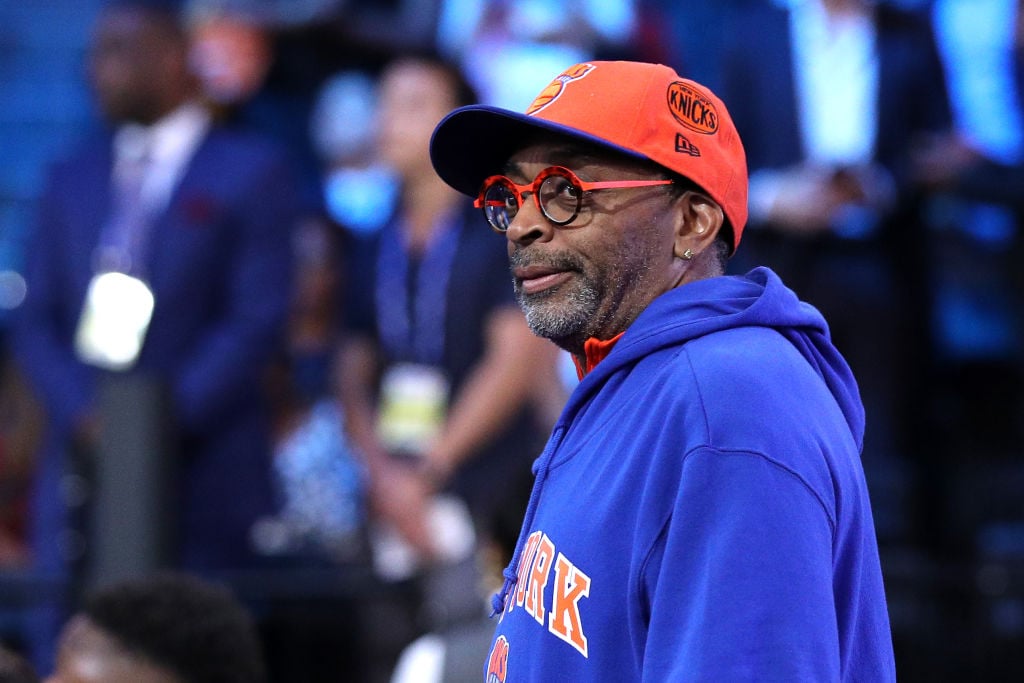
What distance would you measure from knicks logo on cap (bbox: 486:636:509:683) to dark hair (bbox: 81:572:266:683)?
958mm

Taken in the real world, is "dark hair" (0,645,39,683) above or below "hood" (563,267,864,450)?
below

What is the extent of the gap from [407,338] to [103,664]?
97.4 inches

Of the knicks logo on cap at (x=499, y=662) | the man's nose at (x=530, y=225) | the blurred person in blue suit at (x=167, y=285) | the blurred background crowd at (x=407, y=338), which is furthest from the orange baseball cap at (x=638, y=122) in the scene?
the blurred person in blue suit at (x=167, y=285)

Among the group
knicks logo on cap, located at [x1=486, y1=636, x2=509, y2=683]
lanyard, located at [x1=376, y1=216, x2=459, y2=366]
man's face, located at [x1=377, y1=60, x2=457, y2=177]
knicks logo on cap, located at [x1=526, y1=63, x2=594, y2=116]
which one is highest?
man's face, located at [x1=377, y1=60, x2=457, y2=177]

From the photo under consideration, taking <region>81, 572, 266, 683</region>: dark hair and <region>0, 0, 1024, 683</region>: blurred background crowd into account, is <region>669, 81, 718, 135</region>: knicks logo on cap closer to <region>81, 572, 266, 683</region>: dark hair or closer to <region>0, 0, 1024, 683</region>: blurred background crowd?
<region>81, 572, 266, 683</region>: dark hair

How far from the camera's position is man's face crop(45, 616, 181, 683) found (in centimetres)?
267

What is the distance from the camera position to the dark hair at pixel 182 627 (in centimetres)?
271

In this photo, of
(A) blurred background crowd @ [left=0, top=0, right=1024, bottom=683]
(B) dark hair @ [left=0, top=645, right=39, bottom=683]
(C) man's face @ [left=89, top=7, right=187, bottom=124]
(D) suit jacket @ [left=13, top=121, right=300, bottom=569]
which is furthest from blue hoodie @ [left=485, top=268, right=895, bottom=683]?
(C) man's face @ [left=89, top=7, right=187, bottom=124]

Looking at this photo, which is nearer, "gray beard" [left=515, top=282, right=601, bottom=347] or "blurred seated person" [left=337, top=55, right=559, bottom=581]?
"gray beard" [left=515, top=282, right=601, bottom=347]

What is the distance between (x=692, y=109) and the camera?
197cm

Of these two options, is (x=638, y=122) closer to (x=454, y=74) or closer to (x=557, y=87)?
(x=557, y=87)

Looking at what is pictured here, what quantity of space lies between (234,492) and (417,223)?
114 cm

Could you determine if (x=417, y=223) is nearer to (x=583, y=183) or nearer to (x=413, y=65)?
(x=413, y=65)

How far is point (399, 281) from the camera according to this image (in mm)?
5082
